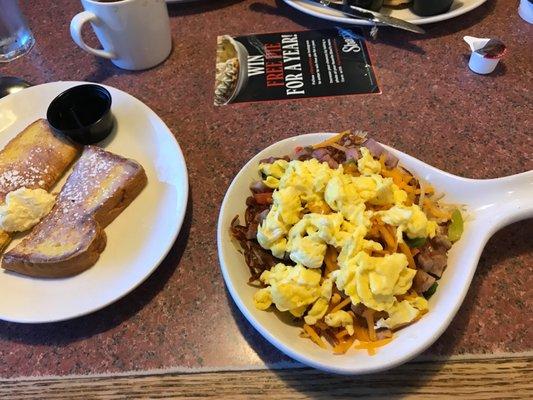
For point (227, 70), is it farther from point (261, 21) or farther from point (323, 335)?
point (323, 335)

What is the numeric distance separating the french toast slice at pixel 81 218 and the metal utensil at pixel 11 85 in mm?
407

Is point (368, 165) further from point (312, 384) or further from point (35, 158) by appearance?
point (35, 158)

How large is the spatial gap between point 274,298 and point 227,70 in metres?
0.82

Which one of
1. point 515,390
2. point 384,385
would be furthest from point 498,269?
point 384,385

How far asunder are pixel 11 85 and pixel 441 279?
4.24 feet

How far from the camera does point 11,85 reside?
52.7 inches

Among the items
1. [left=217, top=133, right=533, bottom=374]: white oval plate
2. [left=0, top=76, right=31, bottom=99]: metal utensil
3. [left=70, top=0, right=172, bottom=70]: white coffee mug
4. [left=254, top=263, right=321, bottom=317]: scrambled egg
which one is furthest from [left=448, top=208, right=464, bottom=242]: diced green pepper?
[left=0, top=76, right=31, bottom=99]: metal utensil

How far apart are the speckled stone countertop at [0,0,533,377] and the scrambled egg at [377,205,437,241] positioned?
0.21 meters

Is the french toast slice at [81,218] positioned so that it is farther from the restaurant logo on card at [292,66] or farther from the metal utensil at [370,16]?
the metal utensil at [370,16]

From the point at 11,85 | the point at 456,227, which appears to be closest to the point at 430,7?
the point at 456,227

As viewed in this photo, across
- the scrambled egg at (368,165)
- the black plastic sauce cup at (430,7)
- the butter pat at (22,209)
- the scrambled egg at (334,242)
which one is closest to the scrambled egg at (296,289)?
the scrambled egg at (334,242)

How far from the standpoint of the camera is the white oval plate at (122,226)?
872 mm

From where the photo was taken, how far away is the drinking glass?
1.48 metres

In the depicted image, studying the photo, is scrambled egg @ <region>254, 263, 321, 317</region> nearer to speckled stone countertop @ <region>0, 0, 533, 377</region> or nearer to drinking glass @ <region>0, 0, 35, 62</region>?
speckled stone countertop @ <region>0, 0, 533, 377</region>
